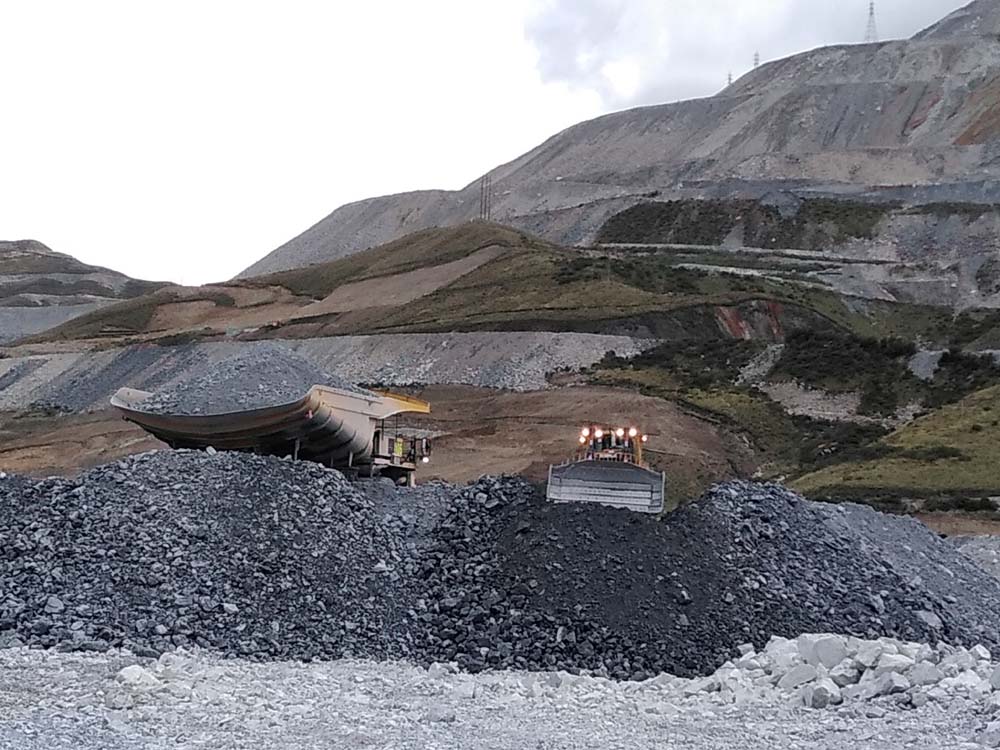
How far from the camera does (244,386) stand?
16172 millimetres

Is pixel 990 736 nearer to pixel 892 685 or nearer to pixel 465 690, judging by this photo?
pixel 892 685

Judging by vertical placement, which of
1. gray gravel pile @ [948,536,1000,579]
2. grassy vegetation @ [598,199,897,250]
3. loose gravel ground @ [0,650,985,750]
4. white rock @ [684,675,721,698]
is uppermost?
grassy vegetation @ [598,199,897,250]

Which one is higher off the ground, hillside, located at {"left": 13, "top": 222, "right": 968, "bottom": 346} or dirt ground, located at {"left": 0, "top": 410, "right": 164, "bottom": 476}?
hillside, located at {"left": 13, "top": 222, "right": 968, "bottom": 346}

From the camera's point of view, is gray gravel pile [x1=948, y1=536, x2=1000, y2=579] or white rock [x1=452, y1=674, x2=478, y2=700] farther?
gray gravel pile [x1=948, y1=536, x2=1000, y2=579]

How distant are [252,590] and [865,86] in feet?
331

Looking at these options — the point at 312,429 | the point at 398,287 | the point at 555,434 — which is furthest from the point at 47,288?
the point at 312,429

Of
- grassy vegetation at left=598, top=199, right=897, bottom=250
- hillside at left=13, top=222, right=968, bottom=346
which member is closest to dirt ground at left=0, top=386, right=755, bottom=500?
hillside at left=13, top=222, right=968, bottom=346

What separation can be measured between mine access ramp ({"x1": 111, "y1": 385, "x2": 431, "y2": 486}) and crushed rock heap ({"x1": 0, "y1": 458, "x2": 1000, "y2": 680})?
1.17 m

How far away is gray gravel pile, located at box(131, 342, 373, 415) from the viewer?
15.9 meters

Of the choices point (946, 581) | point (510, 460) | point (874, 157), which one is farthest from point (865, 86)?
point (946, 581)

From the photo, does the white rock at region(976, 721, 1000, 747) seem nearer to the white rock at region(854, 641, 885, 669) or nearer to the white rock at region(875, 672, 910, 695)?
the white rock at region(875, 672, 910, 695)

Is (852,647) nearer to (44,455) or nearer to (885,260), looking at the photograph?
(44,455)

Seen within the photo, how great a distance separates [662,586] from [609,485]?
421 cm

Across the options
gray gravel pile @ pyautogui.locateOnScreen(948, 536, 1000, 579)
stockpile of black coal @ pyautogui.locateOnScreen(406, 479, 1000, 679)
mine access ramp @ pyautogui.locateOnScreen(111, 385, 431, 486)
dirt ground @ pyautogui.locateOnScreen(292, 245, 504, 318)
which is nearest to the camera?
stockpile of black coal @ pyautogui.locateOnScreen(406, 479, 1000, 679)
